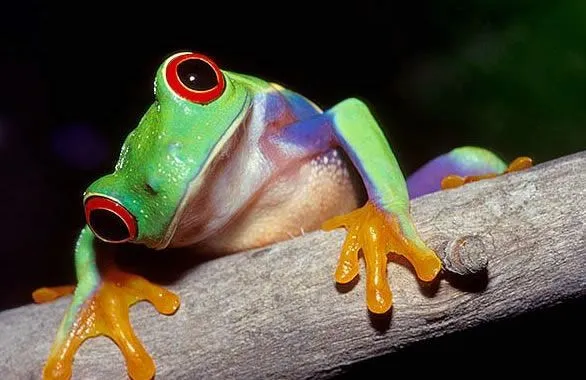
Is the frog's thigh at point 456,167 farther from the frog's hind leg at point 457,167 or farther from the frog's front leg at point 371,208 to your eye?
the frog's front leg at point 371,208

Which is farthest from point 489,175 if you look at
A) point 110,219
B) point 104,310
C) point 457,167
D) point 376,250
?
point 104,310

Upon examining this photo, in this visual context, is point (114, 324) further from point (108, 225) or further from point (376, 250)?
point (376, 250)

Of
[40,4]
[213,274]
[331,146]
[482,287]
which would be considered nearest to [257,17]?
[40,4]

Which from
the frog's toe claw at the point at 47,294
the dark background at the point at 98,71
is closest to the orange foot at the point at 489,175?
the frog's toe claw at the point at 47,294

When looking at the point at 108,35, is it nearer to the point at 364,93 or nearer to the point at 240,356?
the point at 364,93

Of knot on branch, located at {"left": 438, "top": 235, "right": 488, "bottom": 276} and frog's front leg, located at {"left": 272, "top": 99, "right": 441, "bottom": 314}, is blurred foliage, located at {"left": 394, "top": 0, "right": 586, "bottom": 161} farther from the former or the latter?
knot on branch, located at {"left": 438, "top": 235, "right": 488, "bottom": 276}

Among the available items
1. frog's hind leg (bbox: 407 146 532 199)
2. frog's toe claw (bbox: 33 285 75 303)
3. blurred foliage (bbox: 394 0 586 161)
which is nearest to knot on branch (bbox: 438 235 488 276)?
frog's hind leg (bbox: 407 146 532 199)
